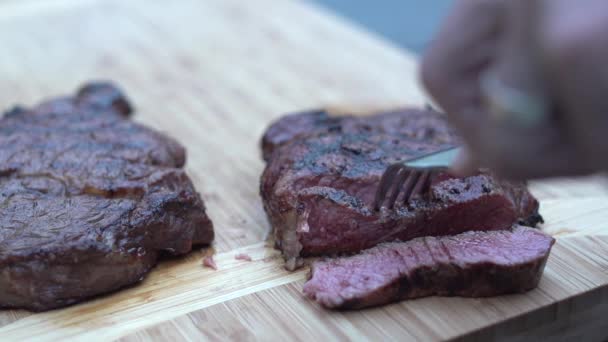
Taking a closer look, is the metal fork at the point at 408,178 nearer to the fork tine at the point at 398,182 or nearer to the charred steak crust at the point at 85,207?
the fork tine at the point at 398,182

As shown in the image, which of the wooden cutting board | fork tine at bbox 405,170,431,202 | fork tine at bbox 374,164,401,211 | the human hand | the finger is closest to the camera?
the human hand

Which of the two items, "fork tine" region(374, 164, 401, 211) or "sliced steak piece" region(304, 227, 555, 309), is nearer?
"sliced steak piece" region(304, 227, 555, 309)

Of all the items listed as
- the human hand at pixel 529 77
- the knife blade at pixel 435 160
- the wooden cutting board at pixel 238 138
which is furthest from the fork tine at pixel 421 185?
the human hand at pixel 529 77

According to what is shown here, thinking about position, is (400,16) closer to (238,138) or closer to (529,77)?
(238,138)

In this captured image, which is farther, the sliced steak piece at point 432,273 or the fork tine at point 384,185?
the fork tine at point 384,185

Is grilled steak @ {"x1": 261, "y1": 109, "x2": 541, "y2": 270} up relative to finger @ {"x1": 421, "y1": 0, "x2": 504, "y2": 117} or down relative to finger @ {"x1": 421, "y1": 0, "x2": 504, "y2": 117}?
down

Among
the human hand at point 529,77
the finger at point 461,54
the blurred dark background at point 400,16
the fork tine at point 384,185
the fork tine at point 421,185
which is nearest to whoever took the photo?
the human hand at point 529,77

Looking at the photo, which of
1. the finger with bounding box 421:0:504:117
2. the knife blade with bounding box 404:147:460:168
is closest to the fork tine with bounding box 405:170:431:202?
the knife blade with bounding box 404:147:460:168

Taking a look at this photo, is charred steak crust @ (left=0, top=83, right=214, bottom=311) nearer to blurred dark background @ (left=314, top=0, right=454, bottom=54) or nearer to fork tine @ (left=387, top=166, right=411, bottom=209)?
fork tine @ (left=387, top=166, right=411, bottom=209)
